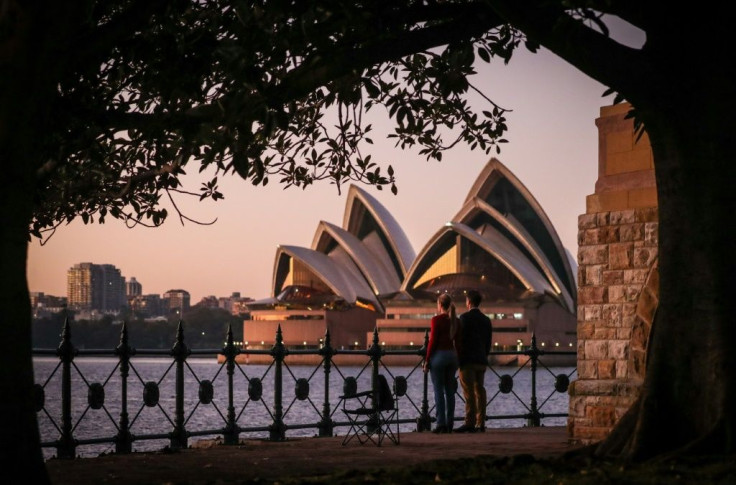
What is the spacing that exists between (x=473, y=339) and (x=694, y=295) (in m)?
5.37

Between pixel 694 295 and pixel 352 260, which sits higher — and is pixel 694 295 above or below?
below

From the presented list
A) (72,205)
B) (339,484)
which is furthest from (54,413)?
(339,484)

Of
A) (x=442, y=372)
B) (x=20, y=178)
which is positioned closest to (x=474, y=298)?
(x=442, y=372)

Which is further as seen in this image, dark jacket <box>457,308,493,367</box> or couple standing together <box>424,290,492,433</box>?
dark jacket <box>457,308,493,367</box>

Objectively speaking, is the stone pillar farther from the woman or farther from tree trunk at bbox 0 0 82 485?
tree trunk at bbox 0 0 82 485

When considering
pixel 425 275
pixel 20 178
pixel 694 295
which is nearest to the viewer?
pixel 20 178

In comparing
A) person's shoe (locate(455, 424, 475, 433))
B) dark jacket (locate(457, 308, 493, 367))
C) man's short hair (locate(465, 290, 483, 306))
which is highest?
man's short hair (locate(465, 290, 483, 306))

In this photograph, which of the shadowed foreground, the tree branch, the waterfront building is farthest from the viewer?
the waterfront building

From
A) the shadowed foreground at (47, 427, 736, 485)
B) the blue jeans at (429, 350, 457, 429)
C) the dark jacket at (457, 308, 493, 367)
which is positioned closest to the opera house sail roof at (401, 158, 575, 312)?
the dark jacket at (457, 308, 493, 367)

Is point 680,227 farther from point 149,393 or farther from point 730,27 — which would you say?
point 149,393

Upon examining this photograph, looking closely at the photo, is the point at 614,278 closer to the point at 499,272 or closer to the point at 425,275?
the point at 425,275

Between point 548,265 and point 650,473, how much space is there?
69.1 meters

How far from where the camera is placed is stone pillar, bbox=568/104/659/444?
36.5 ft

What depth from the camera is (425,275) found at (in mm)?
82625
